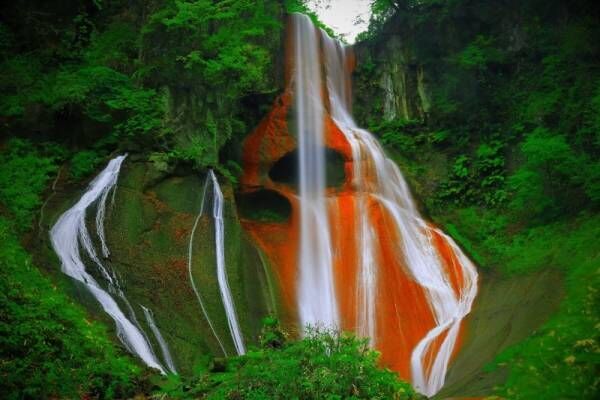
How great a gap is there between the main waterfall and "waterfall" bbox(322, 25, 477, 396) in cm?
3

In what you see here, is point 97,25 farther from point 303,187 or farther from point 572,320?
point 572,320

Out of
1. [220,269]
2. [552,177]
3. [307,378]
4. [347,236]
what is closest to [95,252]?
[220,269]

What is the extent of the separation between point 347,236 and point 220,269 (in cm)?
503

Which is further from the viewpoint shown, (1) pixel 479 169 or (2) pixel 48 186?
(1) pixel 479 169

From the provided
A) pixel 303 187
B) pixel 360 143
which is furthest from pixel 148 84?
pixel 360 143

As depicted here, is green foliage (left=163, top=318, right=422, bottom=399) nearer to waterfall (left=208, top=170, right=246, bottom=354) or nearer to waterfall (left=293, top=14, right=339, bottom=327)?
waterfall (left=208, top=170, right=246, bottom=354)

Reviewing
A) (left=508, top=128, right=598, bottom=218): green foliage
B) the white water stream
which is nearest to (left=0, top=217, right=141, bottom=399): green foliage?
the white water stream

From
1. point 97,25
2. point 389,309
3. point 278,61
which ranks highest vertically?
point 97,25

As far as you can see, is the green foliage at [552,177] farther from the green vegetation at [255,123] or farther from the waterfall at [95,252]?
the waterfall at [95,252]

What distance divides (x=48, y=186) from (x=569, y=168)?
42.3 feet

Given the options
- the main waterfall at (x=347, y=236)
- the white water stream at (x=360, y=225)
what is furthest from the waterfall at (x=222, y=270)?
the white water stream at (x=360, y=225)

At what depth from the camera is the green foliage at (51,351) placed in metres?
5.90

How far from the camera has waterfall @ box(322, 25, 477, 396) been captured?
11984mm

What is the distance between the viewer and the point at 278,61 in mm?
19609
